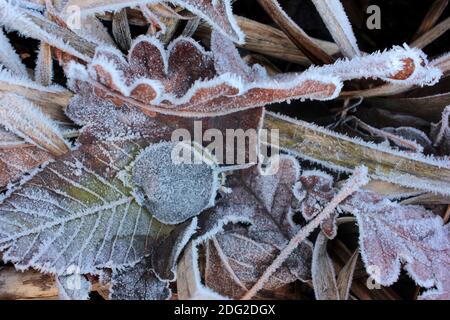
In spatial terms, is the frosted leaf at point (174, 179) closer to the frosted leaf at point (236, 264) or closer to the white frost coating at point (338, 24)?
the frosted leaf at point (236, 264)

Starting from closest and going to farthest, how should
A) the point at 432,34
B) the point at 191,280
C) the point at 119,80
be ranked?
the point at 119,80 → the point at 191,280 → the point at 432,34

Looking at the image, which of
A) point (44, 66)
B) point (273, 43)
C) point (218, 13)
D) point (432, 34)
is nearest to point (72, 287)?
point (44, 66)

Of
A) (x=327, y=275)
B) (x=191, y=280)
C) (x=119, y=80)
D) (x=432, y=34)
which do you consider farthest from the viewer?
(x=432, y=34)

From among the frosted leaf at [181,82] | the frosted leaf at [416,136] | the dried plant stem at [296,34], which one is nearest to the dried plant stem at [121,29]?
the frosted leaf at [181,82]

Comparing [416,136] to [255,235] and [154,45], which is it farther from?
[154,45]

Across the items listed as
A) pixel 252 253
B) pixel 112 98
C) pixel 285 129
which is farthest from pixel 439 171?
pixel 112 98

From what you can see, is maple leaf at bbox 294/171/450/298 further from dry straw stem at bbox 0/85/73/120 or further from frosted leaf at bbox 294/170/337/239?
dry straw stem at bbox 0/85/73/120

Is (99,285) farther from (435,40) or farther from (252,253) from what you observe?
(435,40)
